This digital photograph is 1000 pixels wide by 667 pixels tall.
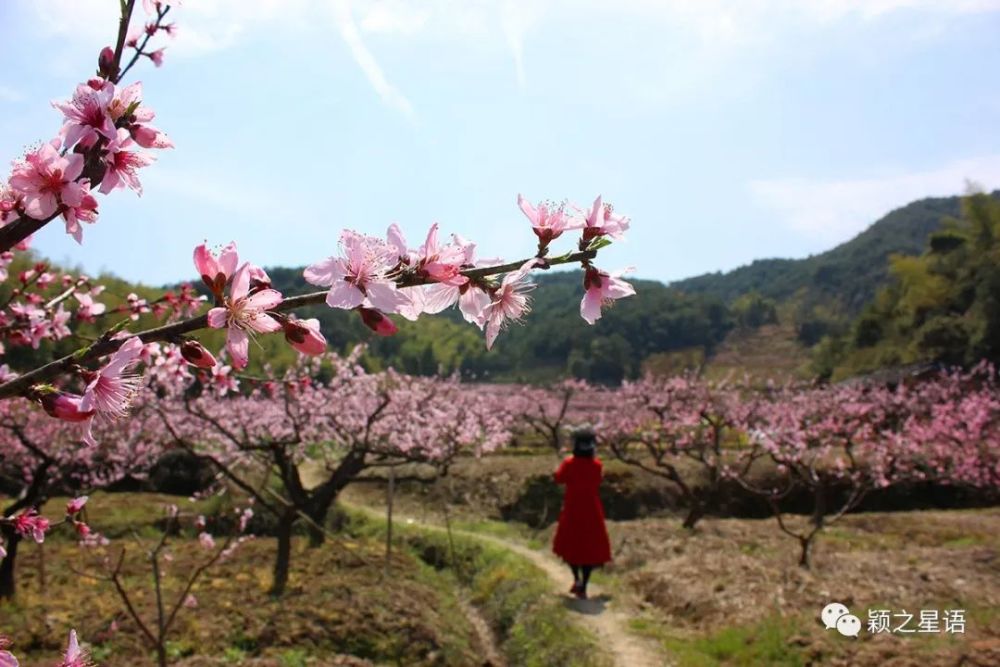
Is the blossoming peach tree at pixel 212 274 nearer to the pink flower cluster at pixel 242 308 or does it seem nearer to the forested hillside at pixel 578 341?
the pink flower cluster at pixel 242 308

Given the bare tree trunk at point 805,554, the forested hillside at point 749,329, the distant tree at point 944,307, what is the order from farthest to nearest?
1. the forested hillside at point 749,329
2. the distant tree at point 944,307
3. the bare tree trunk at point 805,554

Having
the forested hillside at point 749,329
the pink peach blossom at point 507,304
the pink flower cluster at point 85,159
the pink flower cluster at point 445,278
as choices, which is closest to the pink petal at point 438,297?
the pink flower cluster at point 445,278

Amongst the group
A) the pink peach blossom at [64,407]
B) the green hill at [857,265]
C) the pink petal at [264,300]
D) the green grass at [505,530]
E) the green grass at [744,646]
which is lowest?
the green grass at [505,530]

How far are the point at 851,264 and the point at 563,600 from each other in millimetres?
89859

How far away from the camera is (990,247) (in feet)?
95.6

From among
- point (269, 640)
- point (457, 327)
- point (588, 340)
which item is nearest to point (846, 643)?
point (269, 640)

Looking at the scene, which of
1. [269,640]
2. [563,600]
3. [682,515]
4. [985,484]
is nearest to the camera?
[269,640]

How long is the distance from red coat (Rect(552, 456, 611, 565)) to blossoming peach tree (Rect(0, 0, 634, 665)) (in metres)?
6.27

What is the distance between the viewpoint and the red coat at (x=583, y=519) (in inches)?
299

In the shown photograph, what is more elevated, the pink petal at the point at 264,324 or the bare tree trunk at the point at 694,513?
the pink petal at the point at 264,324

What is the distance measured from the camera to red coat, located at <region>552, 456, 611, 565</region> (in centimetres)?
759

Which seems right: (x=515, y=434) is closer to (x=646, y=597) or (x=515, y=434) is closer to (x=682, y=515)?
(x=682, y=515)

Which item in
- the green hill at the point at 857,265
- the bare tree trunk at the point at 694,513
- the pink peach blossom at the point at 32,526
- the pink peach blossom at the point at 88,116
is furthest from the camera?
the green hill at the point at 857,265

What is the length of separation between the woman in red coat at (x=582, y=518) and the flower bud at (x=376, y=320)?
259 inches
